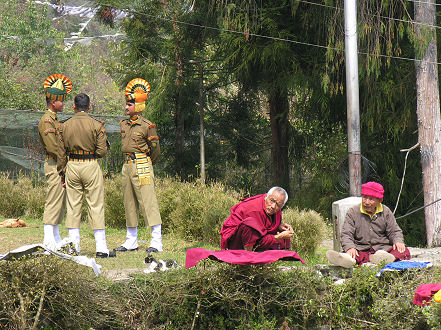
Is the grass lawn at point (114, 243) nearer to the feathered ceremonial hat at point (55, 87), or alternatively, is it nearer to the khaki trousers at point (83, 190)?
the khaki trousers at point (83, 190)

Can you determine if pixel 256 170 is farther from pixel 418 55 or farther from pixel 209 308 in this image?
pixel 209 308

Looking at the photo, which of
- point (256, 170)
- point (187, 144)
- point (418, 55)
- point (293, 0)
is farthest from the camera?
point (256, 170)

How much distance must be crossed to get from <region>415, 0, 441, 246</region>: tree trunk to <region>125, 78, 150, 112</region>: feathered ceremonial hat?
570 cm

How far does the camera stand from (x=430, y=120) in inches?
472

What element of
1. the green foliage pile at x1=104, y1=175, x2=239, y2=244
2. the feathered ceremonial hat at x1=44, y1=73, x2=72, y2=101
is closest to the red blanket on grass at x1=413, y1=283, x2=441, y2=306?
the green foliage pile at x1=104, y1=175, x2=239, y2=244

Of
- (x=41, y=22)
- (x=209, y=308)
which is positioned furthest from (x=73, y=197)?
(x=41, y=22)

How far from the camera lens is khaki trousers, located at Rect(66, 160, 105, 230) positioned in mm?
7926

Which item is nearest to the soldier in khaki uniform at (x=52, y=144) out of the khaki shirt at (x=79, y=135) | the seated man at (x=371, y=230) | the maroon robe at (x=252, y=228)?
the khaki shirt at (x=79, y=135)

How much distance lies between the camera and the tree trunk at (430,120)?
1183 centimetres

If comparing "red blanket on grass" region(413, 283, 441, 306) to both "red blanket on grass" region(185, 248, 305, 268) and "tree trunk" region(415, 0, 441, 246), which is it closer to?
"red blanket on grass" region(185, 248, 305, 268)

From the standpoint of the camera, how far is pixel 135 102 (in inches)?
336

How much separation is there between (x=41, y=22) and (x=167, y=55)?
22.6 m

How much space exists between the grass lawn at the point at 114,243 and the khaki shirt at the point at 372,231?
6.45ft

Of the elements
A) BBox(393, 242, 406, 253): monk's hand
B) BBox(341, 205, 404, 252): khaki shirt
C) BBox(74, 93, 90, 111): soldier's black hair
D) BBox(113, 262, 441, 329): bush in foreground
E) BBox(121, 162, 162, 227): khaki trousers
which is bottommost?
BBox(113, 262, 441, 329): bush in foreground
